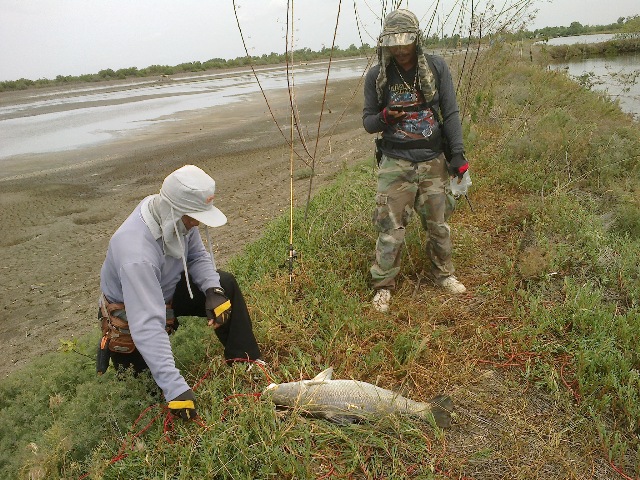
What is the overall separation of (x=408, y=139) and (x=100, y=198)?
7150 millimetres

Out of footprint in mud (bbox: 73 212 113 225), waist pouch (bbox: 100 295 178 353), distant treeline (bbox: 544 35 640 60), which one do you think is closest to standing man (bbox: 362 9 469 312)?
waist pouch (bbox: 100 295 178 353)

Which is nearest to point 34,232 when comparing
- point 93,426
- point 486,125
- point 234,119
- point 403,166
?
point 93,426

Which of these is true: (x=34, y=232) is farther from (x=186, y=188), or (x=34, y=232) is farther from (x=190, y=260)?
(x=186, y=188)

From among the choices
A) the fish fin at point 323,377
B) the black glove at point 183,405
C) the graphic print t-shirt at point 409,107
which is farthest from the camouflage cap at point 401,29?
the black glove at point 183,405

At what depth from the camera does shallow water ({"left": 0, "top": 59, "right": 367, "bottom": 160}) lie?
14281 mm

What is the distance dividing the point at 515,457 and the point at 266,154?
9.44 metres

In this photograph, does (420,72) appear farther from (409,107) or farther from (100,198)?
(100,198)

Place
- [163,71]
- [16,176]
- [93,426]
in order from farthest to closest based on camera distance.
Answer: [163,71]
[16,176]
[93,426]

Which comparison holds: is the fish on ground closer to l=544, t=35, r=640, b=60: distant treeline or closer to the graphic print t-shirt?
the graphic print t-shirt

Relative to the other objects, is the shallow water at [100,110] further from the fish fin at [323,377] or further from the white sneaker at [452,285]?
the fish fin at [323,377]

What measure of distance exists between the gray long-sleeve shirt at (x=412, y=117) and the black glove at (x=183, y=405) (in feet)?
6.99

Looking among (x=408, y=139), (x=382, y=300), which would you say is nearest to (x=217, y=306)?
(x=382, y=300)

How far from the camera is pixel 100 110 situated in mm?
19891

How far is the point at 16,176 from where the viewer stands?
34.7 ft
